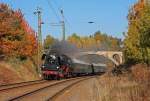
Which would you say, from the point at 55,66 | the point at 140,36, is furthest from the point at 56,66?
the point at 140,36

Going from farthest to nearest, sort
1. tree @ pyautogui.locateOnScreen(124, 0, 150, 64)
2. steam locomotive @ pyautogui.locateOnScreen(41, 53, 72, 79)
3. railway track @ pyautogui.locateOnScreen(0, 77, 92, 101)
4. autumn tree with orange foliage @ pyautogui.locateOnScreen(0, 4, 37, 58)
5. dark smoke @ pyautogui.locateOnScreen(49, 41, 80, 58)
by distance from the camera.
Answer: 1. autumn tree with orange foliage @ pyautogui.locateOnScreen(0, 4, 37, 58)
2. dark smoke @ pyautogui.locateOnScreen(49, 41, 80, 58)
3. steam locomotive @ pyautogui.locateOnScreen(41, 53, 72, 79)
4. tree @ pyautogui.locateOnScreen(124, 0, 150, 64)
5. railway track @ pyautogui.locateOnScreen(0, 77, 92, 101)

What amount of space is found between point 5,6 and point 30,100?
4172 cm

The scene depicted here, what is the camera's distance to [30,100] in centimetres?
2225

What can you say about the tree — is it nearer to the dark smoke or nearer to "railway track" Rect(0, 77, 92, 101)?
"railway track" Rect(0, 77, 92, 101)

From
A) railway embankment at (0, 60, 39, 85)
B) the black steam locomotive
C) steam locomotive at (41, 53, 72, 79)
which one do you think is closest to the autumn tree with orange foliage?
Answer: railway embankment at (0, 60, 39, 85)

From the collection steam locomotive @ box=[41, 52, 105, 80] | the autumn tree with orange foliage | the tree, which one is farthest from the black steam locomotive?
the tree

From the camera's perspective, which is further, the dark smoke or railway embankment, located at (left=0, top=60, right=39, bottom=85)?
the dark smoke

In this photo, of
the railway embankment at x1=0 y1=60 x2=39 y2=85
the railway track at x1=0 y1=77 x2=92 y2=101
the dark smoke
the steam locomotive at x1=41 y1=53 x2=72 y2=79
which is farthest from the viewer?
the dark smoke

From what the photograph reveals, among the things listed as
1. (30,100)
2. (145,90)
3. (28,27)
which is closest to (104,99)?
(145,90)

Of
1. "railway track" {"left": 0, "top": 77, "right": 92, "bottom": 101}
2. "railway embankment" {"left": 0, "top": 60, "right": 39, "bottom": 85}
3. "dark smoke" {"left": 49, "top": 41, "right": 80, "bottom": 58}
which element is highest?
"dark smoke" {"left": 49, "top": 41, "right": 80, "bottom": 58}

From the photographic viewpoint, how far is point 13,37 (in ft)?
195

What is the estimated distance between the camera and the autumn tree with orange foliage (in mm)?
57281

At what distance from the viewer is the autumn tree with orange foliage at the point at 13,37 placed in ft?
188

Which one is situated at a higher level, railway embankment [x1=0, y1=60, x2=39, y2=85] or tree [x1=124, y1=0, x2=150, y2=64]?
tree [x1=124, y1=0, x2=150, y2=64]
